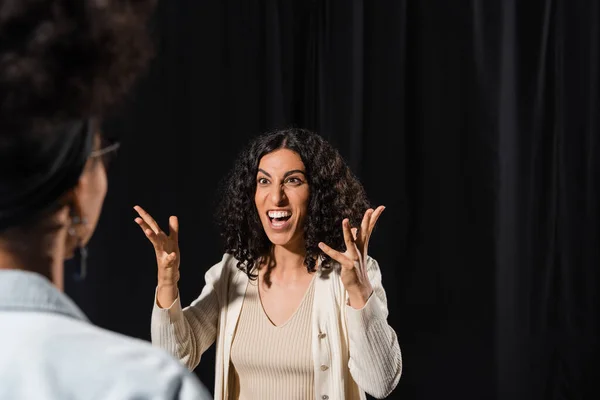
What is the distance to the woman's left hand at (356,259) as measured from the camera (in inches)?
64.0

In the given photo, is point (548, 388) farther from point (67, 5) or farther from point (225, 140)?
point (67, 5)

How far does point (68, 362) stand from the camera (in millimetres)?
464

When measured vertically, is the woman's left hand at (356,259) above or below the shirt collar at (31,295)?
below

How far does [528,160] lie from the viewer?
2.62 m

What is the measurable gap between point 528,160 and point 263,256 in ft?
→ 3.67

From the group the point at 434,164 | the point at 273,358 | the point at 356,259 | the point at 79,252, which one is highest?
the point at 434,164

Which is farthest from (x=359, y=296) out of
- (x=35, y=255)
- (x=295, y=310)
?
(x=35, y=255)

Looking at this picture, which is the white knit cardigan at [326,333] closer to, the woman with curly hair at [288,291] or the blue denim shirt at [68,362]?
the woman with curly hair at [288,291]

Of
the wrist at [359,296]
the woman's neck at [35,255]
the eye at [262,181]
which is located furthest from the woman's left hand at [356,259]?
the woman's neck at [35,255]

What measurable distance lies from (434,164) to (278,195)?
95 centimetres

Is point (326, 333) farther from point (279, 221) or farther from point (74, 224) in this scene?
point (74, 224)

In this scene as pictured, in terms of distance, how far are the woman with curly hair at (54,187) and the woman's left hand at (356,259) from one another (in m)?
1.11

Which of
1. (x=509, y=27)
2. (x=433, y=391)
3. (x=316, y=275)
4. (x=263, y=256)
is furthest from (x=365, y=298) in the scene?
(x=509, y=27)

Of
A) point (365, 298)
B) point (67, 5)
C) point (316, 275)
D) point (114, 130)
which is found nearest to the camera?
point (67, 5)
